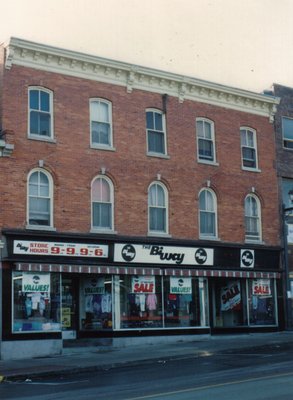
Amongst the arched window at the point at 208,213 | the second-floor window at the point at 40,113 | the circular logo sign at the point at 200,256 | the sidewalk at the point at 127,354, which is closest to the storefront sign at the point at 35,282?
the sidewalk at the point at 127,354

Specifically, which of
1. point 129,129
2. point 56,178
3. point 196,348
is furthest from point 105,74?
point 196,348

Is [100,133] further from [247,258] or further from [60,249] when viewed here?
[247,258]

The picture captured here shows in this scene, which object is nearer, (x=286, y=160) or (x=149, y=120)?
(x=149, y=120)

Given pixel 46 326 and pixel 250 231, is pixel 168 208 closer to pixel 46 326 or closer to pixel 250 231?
pixel 250 231

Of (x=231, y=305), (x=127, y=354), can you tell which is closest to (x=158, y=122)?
(x=231, y=305)

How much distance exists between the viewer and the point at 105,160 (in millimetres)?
24141

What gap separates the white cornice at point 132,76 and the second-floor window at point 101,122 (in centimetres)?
91

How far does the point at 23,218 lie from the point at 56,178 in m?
1.89

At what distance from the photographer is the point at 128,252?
24.1 meters

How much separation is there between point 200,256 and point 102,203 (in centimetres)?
480

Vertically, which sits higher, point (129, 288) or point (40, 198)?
point (40, 198)

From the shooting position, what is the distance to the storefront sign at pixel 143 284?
2431cm

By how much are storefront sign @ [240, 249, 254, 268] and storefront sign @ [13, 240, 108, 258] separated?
678 cm

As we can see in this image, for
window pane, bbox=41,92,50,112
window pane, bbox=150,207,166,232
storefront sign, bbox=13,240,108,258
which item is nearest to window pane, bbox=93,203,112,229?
storefront sign, bbox=13,240,108,258
